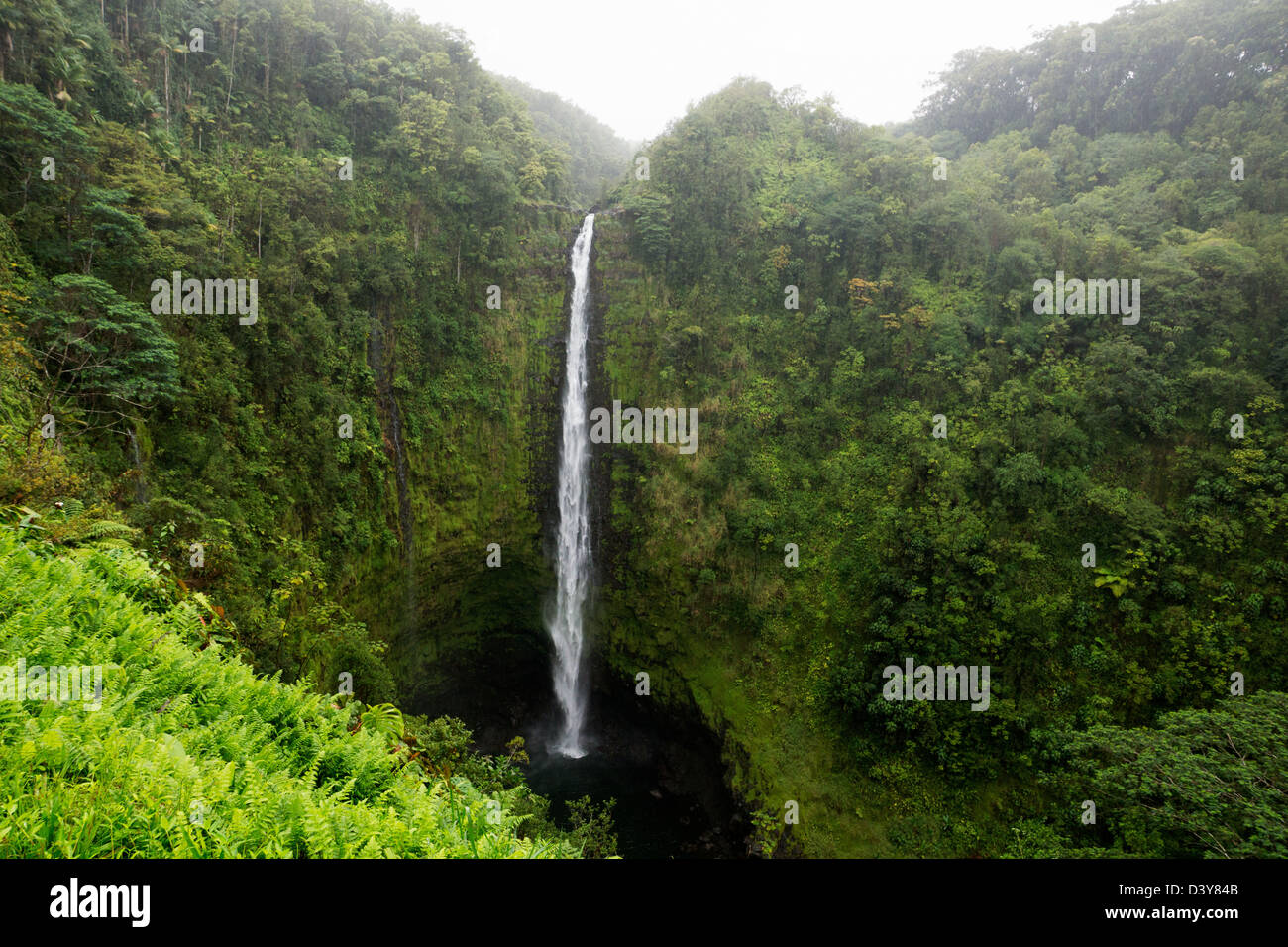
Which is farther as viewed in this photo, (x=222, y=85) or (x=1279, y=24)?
(x=1279, y=24)

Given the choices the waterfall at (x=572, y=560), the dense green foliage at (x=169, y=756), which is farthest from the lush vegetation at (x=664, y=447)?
the waterfall at (x=572, y=560)

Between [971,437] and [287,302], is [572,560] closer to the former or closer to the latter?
[287,302]

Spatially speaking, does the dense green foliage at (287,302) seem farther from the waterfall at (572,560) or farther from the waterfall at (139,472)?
the waterfall at (572,560)

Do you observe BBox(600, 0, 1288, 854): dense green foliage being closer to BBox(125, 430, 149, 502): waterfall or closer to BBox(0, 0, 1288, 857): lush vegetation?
BBox(0, 0, 1288, 857): lush vegetation

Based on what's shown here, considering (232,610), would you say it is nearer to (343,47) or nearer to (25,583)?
(25,583)

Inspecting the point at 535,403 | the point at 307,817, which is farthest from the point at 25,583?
the point at 535,403
